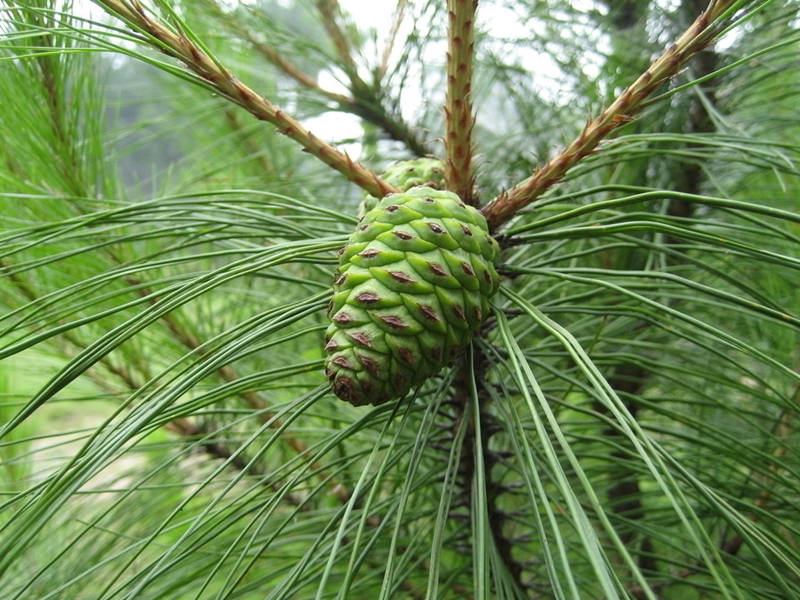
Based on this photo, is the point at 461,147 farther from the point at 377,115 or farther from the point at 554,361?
the point at 377,115

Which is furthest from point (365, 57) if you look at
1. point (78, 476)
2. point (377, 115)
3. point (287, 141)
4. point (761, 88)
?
point (78, 476)

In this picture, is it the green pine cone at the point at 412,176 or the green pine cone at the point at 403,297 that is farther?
the green pine cone at the point at 412,176

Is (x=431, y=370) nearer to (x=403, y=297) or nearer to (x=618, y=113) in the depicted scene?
(x=403, y=297)

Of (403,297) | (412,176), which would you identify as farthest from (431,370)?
(412,176)

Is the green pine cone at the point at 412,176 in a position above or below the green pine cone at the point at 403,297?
above
